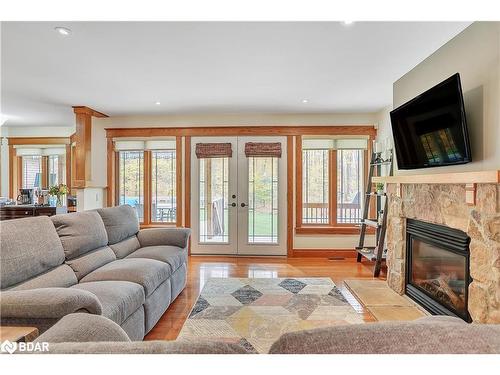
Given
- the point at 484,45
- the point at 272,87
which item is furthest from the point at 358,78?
the point at 484,45

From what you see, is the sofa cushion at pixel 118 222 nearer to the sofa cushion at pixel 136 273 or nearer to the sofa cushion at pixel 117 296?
the sofa cushion at pixel 136 273

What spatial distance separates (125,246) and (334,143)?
3.59 meters

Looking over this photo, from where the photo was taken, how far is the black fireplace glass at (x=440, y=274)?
2.54 m

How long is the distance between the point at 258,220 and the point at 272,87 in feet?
7.70

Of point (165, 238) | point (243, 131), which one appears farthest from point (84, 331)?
point (243, 131)

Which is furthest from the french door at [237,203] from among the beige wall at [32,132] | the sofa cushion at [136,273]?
the beige wall at [32,132]

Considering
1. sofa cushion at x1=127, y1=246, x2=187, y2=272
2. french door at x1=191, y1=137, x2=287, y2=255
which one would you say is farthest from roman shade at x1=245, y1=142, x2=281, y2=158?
sofa cushion at x1=127, y1=246, x2=187, y2=272

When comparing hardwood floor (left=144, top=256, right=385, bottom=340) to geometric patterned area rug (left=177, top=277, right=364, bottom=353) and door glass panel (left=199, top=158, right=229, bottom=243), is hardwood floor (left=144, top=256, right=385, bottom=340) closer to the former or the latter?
geometric patterned area rug (left=177, top=277, right=364, bottom=353)

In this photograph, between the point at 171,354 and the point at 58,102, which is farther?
the point at 58,102

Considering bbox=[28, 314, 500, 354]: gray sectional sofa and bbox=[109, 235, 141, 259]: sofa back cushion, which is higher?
bbox=[28, 314, 500, 354]: gray sectional sofa

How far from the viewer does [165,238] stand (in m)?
3.59

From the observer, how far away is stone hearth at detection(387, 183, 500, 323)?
2.02 metres
